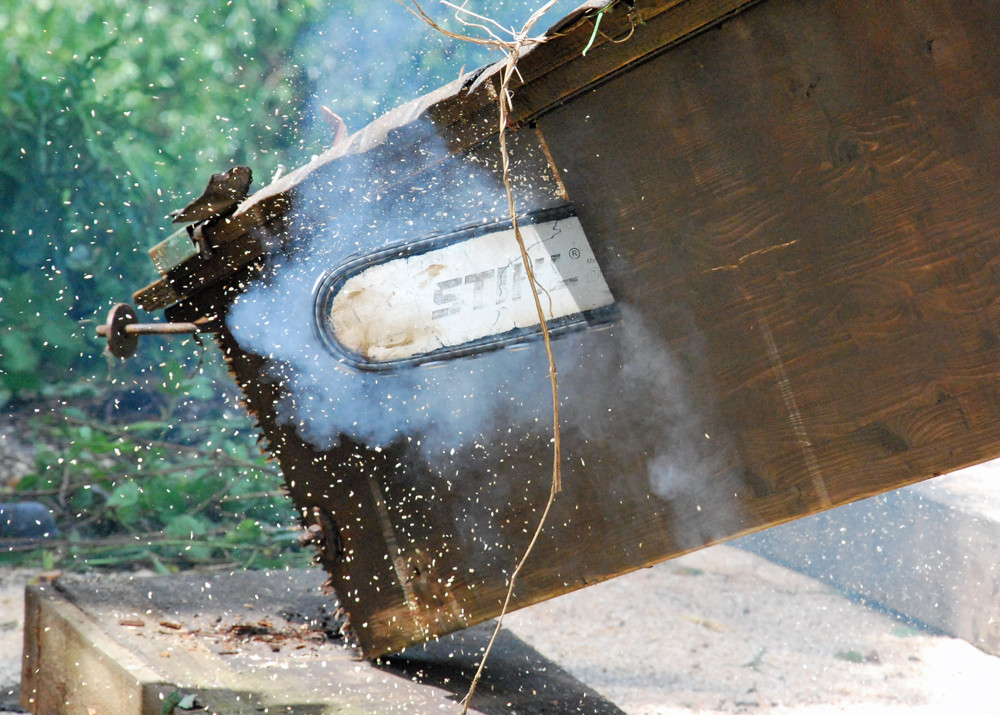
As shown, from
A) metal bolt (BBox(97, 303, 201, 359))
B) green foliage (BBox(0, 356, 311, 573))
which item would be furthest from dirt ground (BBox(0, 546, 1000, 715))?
metal bolt (BBox(97, 303, 201, 359))

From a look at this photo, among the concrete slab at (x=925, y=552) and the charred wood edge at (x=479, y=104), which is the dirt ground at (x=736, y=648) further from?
the charred wood edge at (x=479, y=104)

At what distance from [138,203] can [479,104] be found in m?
4.30

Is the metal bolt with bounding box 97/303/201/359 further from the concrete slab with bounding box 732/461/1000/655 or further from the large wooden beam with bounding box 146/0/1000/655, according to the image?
the concrete slab with bounding box 732/461/1000/655

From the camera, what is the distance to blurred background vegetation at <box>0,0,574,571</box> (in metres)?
4.80

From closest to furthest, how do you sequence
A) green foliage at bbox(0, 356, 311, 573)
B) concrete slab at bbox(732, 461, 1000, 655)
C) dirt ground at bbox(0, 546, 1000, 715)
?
dirt ground at bbox(0, 546, 1000, 715)
concrete slab at bbox(732, 461, 1000, 655)
green foliage at bbox(0, 356, 311, 573)

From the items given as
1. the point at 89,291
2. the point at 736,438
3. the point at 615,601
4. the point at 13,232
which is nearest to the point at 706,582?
the point at 615,601

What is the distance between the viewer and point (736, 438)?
6.10 ft

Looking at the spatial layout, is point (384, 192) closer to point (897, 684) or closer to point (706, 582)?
point (897, 684)

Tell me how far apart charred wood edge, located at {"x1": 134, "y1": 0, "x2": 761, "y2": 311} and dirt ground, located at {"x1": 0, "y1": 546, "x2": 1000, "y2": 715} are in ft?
6.38

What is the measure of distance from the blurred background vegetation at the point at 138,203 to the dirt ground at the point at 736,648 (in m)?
0.81

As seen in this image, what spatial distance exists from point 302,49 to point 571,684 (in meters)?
4.92

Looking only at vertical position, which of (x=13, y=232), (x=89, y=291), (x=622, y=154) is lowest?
(x=622, y=154)

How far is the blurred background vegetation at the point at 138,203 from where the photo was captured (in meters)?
4.80

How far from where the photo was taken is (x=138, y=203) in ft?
17.7
